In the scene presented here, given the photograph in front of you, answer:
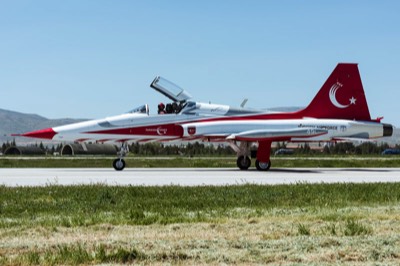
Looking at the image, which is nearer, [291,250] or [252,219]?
[291,250]

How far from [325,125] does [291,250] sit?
71.0 feet

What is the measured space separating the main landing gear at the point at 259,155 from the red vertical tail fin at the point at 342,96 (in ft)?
9.80

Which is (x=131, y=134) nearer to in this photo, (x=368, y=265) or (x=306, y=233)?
(x=306, y=233)

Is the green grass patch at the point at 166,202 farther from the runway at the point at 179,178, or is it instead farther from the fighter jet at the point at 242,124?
the fighter jet at the point at 242,124

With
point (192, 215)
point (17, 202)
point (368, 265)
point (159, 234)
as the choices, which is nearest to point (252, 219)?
point (192, 215)

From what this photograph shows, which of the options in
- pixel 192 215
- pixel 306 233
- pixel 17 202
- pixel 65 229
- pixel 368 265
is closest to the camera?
pixel 368 265

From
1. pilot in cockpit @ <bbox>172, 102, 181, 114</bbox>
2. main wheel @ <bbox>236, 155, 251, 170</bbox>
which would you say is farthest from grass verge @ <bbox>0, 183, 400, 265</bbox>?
main wheel @ <bbox>236, 155, 251, 170</bbox>

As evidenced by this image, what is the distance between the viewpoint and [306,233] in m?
8.54

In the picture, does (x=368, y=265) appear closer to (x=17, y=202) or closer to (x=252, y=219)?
(x=252, y=219)

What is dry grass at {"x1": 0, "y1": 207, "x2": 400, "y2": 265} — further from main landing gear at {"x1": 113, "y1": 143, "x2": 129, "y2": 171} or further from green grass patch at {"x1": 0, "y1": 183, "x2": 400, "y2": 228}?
main landing gear at {"x1": 113, "y1": 143, "x2": 129, "y2": 171}

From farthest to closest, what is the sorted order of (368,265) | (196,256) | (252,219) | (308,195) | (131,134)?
(131,134) < (308,195) < (252,219) < (196,256) < (368,265)

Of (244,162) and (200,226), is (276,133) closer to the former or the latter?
(244,162)

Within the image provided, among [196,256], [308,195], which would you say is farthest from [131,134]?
[196,256]

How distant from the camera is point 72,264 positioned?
6.63m
